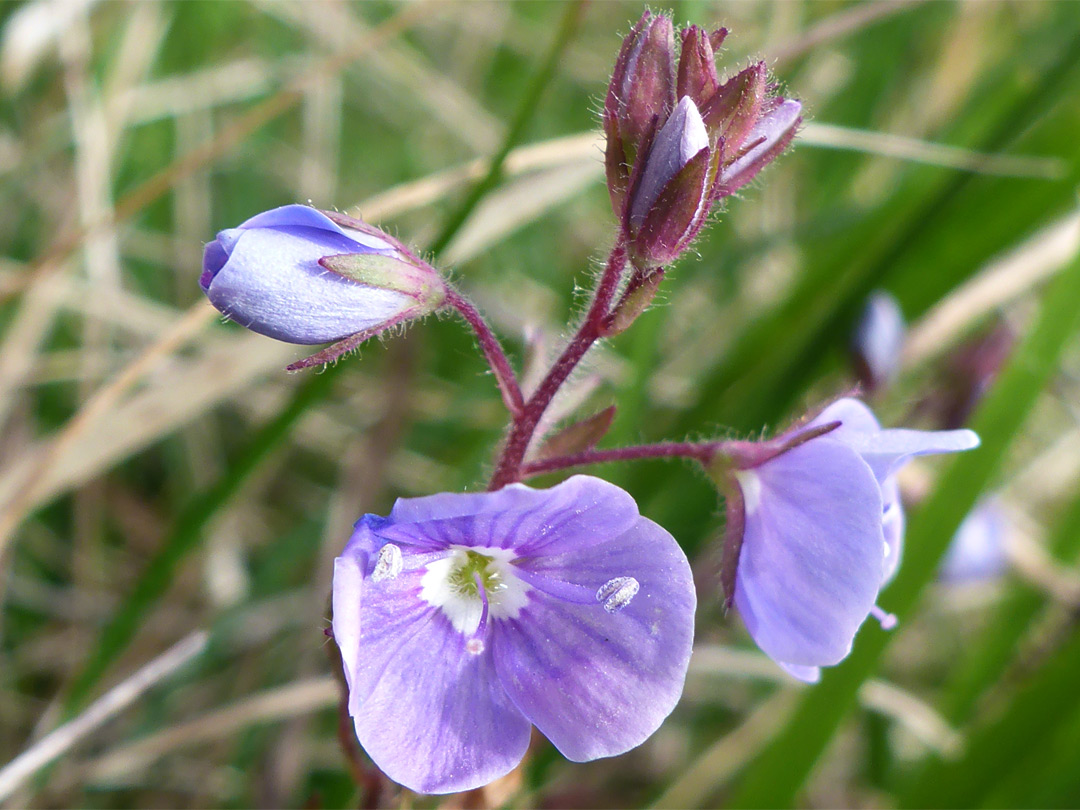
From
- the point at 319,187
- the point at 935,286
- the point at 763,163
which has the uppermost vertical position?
the point at 763,163

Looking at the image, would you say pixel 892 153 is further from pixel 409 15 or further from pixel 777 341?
pixel 409 15

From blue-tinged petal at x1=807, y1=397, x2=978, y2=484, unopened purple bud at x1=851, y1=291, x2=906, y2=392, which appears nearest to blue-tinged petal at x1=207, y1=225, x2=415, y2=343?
blue-tinged petal at x1=807, y1=397, x2=978, y2=484

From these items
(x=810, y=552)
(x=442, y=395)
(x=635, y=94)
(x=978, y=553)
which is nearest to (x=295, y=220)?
(x=635, y=94)

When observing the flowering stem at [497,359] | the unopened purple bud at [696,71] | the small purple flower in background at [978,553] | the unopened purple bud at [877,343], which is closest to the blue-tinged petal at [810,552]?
the flowering stem at [497,359]

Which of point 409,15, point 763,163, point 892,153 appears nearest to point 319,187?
point 409,15

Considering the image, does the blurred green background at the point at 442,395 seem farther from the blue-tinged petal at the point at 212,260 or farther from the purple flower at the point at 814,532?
the blue-tinged petal at the point at 212,260
